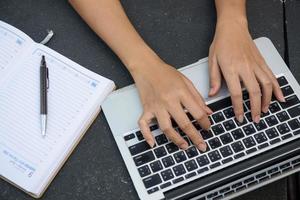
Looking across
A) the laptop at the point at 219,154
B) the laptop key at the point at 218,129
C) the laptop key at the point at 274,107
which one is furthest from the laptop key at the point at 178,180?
the laptop key at the point at 274,107

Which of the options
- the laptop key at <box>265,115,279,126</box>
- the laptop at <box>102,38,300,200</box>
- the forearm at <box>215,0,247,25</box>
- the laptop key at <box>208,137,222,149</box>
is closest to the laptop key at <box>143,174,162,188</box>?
the laptop at <box>102,38,300,200</box>

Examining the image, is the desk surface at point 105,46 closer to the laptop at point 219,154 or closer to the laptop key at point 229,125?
the laptop at point 219,154

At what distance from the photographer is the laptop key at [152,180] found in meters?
0.66

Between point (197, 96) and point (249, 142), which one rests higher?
point (197, 96)

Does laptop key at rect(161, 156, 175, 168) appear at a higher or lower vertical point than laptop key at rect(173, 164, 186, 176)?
higher

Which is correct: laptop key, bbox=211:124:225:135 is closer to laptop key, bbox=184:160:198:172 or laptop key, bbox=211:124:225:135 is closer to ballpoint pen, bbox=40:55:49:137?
laptop key, bbox=184:160:198:172

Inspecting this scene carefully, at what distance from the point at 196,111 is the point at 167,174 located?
118 mm

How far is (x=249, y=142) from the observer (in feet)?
2.22

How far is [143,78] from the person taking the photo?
75cm

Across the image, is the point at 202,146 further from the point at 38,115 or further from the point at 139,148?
the point at 38,115

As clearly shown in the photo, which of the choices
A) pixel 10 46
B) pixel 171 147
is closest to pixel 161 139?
pixel 171 147

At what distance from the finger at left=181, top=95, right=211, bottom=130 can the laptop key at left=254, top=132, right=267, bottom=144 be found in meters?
0.08

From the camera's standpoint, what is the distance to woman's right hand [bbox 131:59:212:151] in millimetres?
680

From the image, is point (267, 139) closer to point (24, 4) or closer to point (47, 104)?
point (47, 104)
